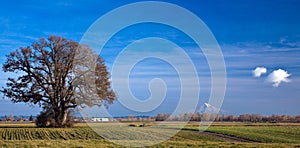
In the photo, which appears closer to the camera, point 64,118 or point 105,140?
point 105,140

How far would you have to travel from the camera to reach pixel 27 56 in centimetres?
4656

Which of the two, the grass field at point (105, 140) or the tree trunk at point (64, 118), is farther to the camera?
the tree trunk at point (64, 118)

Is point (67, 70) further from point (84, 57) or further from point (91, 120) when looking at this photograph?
point (91, 120)

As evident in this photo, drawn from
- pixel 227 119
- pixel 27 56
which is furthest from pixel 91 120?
pixel 227 119

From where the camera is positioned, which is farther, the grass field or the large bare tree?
the large bare tree

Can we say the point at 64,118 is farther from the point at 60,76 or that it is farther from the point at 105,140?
the point at 105,140

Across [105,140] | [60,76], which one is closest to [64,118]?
[60,76]

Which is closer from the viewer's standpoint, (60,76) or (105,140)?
(105,140)

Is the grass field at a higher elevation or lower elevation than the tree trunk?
lower

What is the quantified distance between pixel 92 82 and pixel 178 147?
29.2 meters

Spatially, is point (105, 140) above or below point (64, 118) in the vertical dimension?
below

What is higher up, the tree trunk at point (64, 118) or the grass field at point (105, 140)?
the tree trunk at point (64, 118)

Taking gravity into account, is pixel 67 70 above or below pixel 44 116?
above

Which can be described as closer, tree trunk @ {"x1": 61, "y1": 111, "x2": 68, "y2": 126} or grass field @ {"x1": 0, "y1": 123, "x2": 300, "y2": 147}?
grass field @ {"x1": 0, "y1": 123, "x2": 300, "y2": 147}
